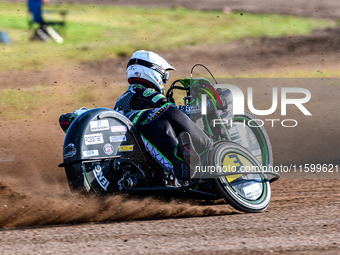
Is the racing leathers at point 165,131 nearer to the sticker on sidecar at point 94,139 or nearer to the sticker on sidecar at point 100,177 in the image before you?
the sticker on sidecar at point 94,139

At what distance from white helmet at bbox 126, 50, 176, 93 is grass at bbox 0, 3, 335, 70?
34.5 ft

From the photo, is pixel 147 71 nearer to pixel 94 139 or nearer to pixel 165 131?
pixel 165 131

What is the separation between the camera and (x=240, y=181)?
7062 millimetres

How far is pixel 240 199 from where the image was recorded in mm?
6867

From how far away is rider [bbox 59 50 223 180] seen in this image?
23.1ft

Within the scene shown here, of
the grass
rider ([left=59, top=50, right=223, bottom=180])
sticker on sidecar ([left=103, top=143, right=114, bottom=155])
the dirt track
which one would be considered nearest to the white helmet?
rider ([left=59, top=50, right=223, bottom=180])

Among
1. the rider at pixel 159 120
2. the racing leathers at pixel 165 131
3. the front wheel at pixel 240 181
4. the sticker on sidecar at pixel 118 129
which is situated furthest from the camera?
the sticker on sidecar at pixel 118 129

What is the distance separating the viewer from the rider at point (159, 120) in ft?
23.1

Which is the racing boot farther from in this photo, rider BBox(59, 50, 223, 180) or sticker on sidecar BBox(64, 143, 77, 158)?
sticker on sidecar BBox(64, 143, 77, 158)

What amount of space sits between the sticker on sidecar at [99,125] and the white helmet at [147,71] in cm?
95

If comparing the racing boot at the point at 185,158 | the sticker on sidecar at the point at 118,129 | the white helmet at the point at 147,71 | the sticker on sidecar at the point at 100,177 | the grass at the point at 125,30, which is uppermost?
the grass at the point at 125,30

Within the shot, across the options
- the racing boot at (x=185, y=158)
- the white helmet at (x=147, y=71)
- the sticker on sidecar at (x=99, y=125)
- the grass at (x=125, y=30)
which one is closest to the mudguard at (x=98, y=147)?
the sticker on sidecar at (x=99, y=125)

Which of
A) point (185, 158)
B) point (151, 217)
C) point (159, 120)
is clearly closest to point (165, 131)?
point (159, 120)

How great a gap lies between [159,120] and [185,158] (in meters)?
0.62
